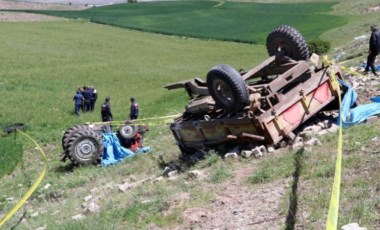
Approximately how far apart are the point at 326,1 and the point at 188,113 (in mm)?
83140

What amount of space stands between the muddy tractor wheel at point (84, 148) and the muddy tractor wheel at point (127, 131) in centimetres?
88

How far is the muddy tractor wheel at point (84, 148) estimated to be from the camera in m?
14.6

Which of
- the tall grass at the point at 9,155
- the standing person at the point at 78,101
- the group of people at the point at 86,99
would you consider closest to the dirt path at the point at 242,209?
the tall grass at the point at 9,155

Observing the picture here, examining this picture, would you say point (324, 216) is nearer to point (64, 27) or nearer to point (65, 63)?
point (65, 63)

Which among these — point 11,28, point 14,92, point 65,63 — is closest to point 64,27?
point 11,28

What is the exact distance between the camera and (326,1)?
294 feet

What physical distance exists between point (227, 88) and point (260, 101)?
620 mm

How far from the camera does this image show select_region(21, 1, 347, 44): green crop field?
5694cm

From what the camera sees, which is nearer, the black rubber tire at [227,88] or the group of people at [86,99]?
the black rubber tire at [227,88]

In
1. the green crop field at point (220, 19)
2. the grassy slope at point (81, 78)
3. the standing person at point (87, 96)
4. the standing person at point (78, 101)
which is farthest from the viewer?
the green crop field at point (220, 19)

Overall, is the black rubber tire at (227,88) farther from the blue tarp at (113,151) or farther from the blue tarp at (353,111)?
the blue tarp at (113,151)

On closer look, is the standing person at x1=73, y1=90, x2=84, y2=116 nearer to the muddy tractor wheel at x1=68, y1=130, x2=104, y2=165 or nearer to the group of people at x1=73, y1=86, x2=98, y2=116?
the group of people at x1=73, y1=86, x2=98, y2=116

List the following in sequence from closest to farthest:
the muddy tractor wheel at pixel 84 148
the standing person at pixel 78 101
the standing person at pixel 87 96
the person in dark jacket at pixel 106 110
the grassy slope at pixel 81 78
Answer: the grassy slope at pixel 81 78
the muddy tractor wheel at pixel 84 148
the person in dark jacket at pixel 106 110
the standing person at pixel 78 101
the standing person at pixel 87 96

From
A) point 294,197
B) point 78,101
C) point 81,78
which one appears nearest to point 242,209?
point 294,197
